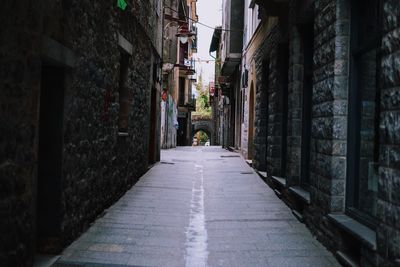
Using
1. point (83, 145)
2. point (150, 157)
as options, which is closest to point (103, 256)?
point (83, 145)

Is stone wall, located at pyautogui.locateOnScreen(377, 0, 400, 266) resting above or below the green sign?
below

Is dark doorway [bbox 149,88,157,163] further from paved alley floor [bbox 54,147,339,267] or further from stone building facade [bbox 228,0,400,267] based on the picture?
stone building facade [bbox 228,0,400,267]

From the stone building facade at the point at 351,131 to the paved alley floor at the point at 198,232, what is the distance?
0.37 meters

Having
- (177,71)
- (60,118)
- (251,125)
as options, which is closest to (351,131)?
(60,118)

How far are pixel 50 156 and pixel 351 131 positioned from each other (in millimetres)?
3154

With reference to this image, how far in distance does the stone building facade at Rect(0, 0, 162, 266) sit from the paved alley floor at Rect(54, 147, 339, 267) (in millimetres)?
341

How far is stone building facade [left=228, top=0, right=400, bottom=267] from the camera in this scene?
12.0 ft

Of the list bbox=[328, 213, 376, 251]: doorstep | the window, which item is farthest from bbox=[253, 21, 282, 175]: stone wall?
bbox=[328, 213, 376, 251]: doorstep

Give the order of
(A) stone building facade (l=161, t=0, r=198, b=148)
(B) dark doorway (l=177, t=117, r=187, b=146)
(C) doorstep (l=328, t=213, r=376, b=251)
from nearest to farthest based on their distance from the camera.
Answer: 1. (C) doorstep (l=328, t=213, r=376, b=251)
2. (A) stone building facade (l=161, t=0, r=198, b=148)
3. (B) dark doorway (l=177, t=117, r=187, b=146)

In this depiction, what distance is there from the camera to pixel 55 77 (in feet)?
16.9

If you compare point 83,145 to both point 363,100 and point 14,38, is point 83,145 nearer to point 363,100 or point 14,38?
point 14,38

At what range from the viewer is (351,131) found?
515 centimetres

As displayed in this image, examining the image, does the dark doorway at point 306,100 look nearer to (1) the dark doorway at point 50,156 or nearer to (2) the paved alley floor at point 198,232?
(2) the paved alley floor at point 198,232

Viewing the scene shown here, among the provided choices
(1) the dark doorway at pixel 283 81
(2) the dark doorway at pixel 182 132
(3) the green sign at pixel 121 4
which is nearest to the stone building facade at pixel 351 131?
(1) the dark doorway at pixel 283 81
